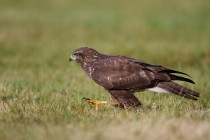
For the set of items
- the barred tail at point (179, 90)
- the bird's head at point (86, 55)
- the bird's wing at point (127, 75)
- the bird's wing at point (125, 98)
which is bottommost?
the bird's wing at point (125, 98)

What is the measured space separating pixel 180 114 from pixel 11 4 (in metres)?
22.0

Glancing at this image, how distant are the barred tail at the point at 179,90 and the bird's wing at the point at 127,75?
8cm

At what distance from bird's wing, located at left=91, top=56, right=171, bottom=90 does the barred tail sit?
82 millimetres

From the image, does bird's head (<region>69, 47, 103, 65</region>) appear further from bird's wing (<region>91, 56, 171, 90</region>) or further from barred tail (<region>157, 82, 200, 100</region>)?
barred tail (<region>157, 82, 200, 100</region>)

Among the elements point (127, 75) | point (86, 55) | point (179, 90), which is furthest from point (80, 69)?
point (179, 90)

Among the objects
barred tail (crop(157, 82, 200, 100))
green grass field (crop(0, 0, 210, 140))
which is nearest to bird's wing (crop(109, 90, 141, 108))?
green grass field (crop(0, 0, 210, 140))

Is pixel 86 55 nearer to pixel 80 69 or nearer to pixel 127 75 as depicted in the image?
pixel 127 75

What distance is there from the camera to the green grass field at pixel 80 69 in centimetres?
648

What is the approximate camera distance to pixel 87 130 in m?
6.35

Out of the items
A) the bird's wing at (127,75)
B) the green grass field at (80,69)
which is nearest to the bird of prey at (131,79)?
the bird's wing at (127,75)

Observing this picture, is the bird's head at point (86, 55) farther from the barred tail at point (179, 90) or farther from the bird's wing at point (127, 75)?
the barred tail at point (179, 90)

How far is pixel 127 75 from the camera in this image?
8266 mm

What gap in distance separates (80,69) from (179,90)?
20.0 ft

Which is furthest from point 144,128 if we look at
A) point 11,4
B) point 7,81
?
point 11,4
